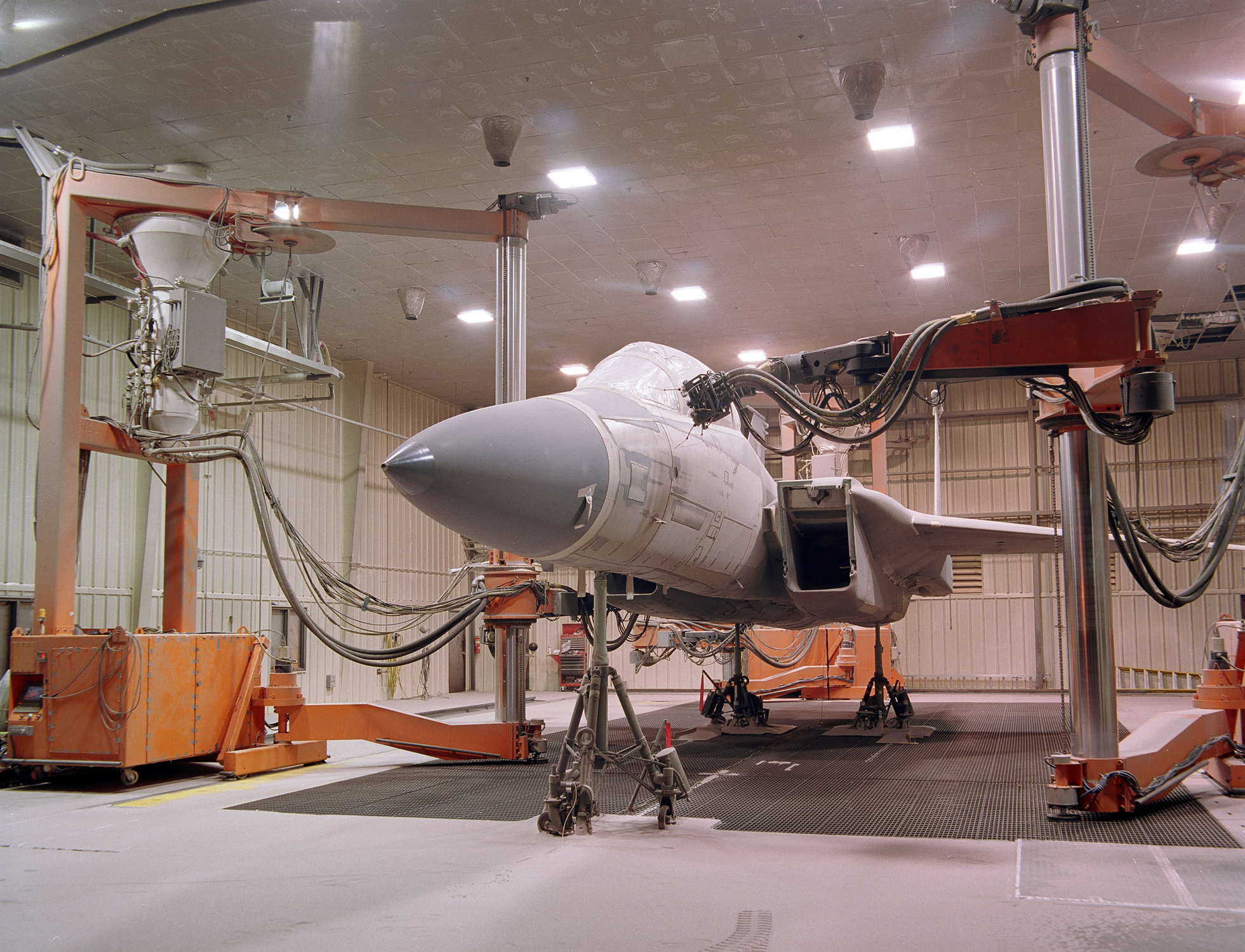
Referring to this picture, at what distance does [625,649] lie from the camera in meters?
25.6

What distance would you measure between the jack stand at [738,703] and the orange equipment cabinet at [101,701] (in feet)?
22.3

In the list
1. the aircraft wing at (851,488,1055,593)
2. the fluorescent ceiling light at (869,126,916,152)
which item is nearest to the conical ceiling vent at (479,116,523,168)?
the fluorescent ceiling light at (869,126,916,152)

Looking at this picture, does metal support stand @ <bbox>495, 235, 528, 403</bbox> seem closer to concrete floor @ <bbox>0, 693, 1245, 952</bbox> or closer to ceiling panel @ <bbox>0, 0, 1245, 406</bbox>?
ceiling panel @ <bbox>0, 0, 1245, 406</bbox>

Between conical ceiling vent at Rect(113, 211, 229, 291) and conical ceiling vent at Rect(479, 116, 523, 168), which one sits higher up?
conical ceiling vent at Rect(479, 116, 523, 168)

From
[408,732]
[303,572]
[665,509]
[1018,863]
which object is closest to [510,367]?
[303,572]

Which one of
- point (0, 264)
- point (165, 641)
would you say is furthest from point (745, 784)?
point (0, 264)

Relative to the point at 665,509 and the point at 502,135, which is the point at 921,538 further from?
the point at 502,135

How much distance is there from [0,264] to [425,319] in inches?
275

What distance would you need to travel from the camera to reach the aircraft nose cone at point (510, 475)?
4.14m

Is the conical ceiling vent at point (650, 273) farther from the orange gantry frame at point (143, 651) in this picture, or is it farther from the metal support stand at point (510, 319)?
the orange gantry frame at point (143, 651)

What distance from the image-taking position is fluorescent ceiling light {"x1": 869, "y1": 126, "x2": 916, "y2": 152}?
10602mm

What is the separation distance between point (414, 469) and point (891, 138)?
28.6ft

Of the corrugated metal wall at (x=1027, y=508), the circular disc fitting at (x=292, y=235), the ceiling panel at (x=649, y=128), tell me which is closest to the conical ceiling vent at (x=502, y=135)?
the ceiling panel at (x=649, y=128)

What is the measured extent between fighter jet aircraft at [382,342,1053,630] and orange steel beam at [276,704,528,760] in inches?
101
